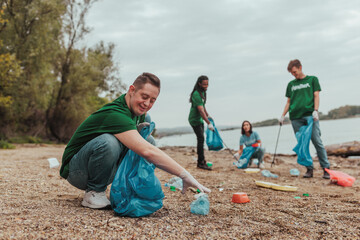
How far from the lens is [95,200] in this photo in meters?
2.04

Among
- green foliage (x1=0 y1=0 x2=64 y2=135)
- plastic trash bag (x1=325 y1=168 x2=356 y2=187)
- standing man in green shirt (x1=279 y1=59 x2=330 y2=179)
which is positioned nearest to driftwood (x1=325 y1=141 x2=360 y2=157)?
standing man in green shirt (x1=279 y1=59 x2=330 y2=179)

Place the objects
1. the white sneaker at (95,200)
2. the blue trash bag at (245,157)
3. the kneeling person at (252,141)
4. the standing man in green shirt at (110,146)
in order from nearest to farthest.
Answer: the standing man in green shirt at (110,146) < the white sneaker at (95,200) < the blue trash bag at (245,157) < the kneeling person at (252,141)

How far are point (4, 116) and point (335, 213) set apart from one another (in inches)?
498

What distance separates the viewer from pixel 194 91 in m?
5.11

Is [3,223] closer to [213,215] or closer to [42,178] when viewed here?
[213,215]

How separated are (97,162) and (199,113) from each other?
11.0 ft

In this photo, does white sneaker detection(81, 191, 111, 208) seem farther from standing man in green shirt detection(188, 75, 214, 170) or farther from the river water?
the river water

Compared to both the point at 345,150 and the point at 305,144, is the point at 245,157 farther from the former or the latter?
the point at 345,150

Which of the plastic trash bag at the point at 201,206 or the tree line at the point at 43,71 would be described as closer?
the plastic trash bag at the point at 201,206

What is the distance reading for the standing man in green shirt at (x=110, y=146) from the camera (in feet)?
5.86

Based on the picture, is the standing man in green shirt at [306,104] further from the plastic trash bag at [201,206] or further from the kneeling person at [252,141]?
Answer: the plastic trash bag at [201,206]

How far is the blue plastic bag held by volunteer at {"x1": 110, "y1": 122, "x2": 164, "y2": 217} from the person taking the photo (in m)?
1.87

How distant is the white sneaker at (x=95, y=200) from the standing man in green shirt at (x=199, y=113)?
3.15 metres

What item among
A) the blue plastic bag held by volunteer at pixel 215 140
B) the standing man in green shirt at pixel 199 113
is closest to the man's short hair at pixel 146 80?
the standing man in green shirt at pixel 199 113
